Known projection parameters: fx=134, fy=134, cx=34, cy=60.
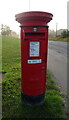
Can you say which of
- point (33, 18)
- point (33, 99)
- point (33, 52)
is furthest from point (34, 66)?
point (33, 18)

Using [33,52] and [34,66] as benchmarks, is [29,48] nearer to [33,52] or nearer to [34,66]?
[33,52]

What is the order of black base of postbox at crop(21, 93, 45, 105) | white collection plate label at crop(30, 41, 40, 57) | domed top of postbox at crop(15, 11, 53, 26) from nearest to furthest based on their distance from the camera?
1. domed top of postbox at crop(15, 11, 53, 26)
2. white collection plate label at crop(30, 41, 40, 57)
3. black base of postbox at crop(21, 93, 45, 105)

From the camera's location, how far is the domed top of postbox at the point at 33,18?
2.32 meters

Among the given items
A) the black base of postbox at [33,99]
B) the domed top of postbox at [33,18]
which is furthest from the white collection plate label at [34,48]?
the black base of postbox at [33,99]

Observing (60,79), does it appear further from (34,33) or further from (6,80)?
(34,33)

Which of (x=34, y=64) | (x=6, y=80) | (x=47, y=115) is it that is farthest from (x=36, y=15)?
(x=6, y=80)

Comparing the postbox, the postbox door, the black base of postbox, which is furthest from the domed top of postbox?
the black base of postbox

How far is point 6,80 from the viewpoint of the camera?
4117 millimetres

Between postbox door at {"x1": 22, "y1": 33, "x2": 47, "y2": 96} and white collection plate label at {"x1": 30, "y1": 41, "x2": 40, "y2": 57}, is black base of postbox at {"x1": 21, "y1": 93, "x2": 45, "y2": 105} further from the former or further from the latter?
white collection plate label at {"x1": 30, "y1": 41, "x2": 40, "y2": 57}

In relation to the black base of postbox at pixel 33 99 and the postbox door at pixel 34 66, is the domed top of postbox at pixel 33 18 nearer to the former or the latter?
the postbox door at pixel 34 66

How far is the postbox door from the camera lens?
2523 millimetres

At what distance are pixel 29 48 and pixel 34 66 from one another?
1.18ft

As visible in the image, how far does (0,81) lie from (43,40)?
225 cm

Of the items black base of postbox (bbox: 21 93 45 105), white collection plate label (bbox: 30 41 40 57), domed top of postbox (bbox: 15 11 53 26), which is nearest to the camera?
domed top of postbox (bbox: 15 11 53 26)
